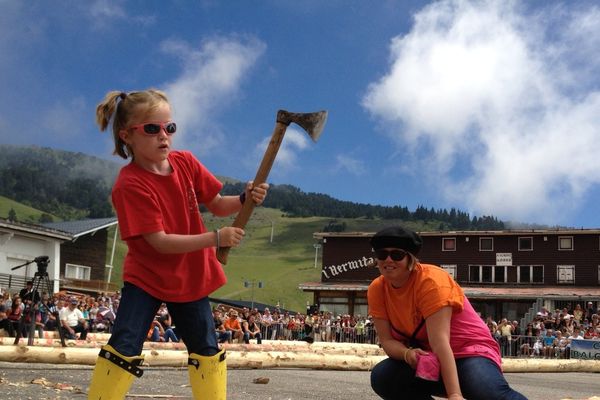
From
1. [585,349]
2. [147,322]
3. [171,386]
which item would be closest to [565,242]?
[585,349]

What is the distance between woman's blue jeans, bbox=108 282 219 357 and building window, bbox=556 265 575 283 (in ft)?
179

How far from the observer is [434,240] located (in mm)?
59594

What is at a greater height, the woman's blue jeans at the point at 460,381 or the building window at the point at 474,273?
the building window at the point at 474,273

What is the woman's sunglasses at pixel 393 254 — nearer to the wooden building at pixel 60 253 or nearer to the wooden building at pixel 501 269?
the wooden building at pixel 60 253

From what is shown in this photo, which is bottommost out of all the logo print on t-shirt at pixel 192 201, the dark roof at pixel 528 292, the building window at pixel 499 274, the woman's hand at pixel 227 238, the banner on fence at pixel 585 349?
the banner on fence at pixel 585 349

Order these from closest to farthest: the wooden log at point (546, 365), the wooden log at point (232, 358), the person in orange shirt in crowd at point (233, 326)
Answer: the wooden log at point (232, 358) < the wooden log at point (546, 365) < the person in orange shirt in crowd at point (233, 326)

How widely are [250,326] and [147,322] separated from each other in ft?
71.4

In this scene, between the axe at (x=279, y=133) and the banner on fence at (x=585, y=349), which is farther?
the banner on fence at (x=585, y=349)

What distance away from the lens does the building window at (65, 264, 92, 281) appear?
51344mm

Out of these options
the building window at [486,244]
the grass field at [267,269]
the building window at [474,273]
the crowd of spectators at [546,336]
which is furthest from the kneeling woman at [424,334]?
the grass field at [267,269]

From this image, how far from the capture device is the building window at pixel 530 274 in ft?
180

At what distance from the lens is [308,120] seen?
13.4 feet

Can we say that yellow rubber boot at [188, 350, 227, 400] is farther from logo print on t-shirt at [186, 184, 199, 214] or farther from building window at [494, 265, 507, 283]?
building window at [494, 265, 507, 283]

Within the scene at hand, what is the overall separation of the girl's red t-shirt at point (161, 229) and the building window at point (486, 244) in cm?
5503
